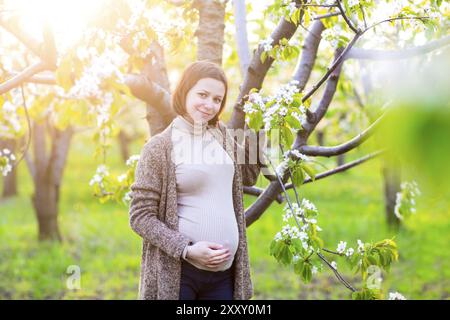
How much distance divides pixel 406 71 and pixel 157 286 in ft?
6.57

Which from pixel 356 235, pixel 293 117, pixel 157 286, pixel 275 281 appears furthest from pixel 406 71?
pixel 356 235

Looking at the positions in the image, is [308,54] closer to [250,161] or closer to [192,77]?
[250,161]

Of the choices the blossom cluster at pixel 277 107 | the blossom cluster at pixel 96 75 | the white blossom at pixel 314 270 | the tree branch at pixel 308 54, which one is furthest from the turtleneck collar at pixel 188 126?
the tree branch at pixel 308 54

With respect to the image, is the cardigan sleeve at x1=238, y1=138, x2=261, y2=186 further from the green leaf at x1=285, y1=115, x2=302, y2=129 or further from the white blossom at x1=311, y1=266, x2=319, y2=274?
the white blossom at x1=311, y1=266, x2=319, y2=274

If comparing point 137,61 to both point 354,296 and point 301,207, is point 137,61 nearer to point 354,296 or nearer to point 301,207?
point 301,207

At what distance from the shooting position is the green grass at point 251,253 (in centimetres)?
620

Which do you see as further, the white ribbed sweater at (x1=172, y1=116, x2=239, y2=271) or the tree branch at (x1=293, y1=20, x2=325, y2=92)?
the tree branch at (x1=293, y1=20, x2=325, y2=92)

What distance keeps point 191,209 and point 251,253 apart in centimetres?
583

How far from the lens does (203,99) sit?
2340mm

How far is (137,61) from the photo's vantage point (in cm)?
338

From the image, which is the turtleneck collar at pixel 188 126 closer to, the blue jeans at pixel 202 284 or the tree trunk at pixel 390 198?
the blue jeans at pixel 202 284

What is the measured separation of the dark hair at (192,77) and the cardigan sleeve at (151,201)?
0.78 feet

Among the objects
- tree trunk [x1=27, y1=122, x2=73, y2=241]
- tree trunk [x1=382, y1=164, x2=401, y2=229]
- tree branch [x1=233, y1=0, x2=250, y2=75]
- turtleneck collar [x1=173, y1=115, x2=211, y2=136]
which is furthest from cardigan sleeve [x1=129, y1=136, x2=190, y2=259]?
tree trunk [x1=382, y1=164, x2=401, y2=229]

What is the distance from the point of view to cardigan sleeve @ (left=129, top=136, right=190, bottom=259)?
86.6 inches
